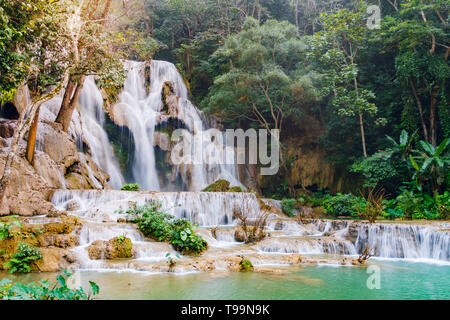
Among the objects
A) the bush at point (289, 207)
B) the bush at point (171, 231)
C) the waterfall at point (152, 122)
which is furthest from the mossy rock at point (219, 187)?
the bush at point (171, 231)

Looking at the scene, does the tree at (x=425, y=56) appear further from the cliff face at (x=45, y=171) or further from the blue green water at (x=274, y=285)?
the cliff face at (x=45, y=171)

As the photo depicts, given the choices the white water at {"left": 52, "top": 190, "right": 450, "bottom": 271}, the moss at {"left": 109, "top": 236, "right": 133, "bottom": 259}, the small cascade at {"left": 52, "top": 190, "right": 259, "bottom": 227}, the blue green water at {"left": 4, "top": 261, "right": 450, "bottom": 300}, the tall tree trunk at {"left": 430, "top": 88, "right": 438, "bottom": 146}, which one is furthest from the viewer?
the tall tree trunk at {"left": 430, "top": 88, "right": 438, "bottom": 146}

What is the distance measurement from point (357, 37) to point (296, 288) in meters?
15.1

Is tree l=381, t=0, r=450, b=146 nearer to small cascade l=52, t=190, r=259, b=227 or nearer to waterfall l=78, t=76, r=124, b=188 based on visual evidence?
small cascade l=52, t=190, r=259, b=227

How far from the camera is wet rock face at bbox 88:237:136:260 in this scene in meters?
6.61

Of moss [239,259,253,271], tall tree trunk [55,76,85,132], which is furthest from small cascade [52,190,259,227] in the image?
tall tree trunk [55,76,85,132]

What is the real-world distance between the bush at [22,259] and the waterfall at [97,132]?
32.2 feet

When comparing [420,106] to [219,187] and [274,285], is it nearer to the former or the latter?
[219,187]

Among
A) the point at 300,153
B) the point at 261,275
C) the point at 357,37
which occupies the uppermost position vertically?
the point at 357,37

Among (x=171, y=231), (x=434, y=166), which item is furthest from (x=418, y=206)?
(x=171, y=231)

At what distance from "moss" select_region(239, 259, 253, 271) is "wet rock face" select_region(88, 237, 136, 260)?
2407 millimetres

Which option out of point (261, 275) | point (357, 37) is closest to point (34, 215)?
point (261, 275)

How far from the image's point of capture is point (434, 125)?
1524 centimetres

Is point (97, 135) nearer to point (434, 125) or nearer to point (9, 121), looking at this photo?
point (9, 121)
